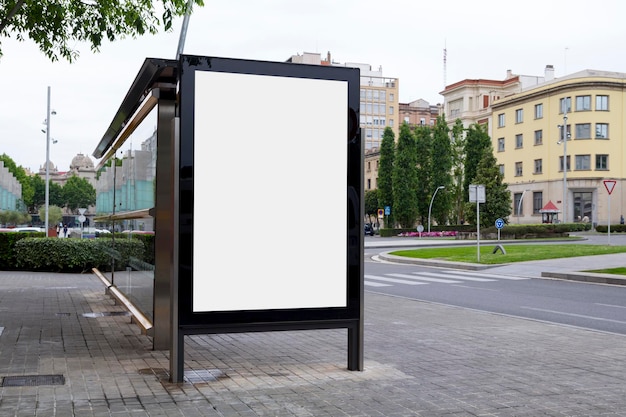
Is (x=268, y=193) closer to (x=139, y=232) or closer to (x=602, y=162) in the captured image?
(x=139, y=232)

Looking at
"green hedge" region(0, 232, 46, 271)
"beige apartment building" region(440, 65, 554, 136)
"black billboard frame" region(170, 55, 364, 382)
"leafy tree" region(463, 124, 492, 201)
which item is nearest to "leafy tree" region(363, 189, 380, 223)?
"beige apartment building" region(440, 65, 554, 136)

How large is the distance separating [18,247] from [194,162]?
17.3 metres

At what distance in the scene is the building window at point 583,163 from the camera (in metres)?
67.9

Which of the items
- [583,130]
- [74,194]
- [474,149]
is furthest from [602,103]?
[74,194]

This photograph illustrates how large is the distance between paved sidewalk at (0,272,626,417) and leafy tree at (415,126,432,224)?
2453 inches

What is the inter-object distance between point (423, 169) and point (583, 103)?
16.5m

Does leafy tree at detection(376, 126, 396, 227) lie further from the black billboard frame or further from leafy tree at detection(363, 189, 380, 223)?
the black billboard frame

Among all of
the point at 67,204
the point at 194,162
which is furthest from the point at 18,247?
the point at 67,204

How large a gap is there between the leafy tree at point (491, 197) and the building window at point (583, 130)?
1437 centimetres

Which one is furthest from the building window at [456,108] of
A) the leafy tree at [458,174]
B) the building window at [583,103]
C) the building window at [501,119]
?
the building window at [583,103]

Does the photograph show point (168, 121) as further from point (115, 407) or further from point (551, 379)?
point (551, 379)

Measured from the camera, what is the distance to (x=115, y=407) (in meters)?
5.08

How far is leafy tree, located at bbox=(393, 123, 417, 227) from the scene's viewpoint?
7156 centimetres

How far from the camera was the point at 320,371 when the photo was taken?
6578mm
